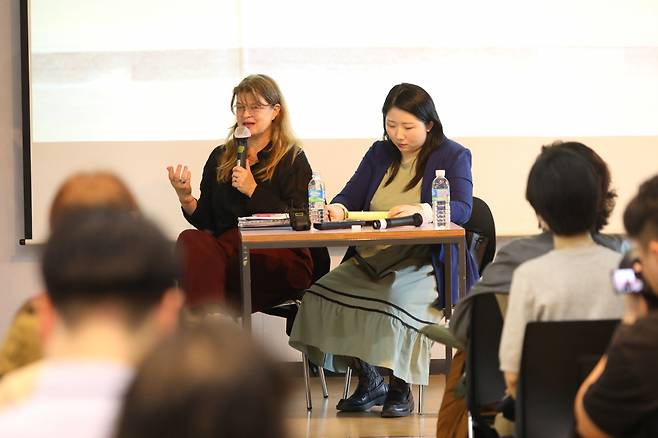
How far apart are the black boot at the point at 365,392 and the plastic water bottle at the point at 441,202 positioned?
0.68 meters

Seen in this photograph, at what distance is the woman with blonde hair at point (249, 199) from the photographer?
4250mm

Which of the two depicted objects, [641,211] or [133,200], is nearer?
[641,211]

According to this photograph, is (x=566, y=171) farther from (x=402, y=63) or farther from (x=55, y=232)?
(x=402, y=63)

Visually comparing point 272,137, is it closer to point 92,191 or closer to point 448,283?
point 448,283

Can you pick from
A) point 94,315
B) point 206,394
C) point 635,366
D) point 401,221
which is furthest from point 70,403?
point 401,221

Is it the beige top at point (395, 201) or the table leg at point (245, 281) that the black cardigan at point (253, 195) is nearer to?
the beige top at point (395, 201)

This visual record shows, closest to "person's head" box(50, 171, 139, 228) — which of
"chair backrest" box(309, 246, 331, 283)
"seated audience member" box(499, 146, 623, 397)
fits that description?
"seated audience member" box(499, 146, 623, 397)

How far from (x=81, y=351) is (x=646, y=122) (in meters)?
4.44

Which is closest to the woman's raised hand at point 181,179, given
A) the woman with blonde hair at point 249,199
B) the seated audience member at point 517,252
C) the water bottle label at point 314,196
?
the woman with blonde hair at point 249,199

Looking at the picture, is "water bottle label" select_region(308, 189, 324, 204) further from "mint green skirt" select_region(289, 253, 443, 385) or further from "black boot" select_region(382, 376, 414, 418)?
"black boot" select_region(382, 376, 414, 418)

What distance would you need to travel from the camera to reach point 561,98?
16.9 ft

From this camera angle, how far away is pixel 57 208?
2.13m

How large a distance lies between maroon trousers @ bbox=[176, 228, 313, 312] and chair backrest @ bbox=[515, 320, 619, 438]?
2054 mm

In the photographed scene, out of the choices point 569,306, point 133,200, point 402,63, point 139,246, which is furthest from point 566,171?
point 402,63
